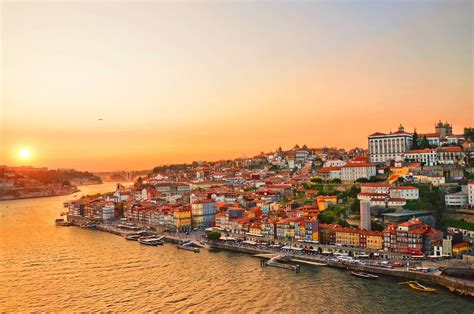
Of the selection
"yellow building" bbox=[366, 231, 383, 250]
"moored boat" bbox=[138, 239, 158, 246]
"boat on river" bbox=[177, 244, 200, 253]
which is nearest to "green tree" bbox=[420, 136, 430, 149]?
"yellow building" bbox=[366, 231, 383, 250]

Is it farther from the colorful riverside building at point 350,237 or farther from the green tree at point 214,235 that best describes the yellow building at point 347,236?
the green tree at point 214,235

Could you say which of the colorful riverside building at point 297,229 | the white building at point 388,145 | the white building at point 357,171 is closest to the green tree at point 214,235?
the colorful riverside building at point 297,229

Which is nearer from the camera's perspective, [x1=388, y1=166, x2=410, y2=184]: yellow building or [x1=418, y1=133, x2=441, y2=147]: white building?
[x1=388, y1=166, x2=410, y2=184]: yellow building

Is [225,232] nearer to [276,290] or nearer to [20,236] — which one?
[276,290]

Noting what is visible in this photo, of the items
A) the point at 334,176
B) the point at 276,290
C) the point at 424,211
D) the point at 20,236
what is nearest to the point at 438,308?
the point at 276,290

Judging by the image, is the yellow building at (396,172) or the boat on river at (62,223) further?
the boat on river at (62,223)

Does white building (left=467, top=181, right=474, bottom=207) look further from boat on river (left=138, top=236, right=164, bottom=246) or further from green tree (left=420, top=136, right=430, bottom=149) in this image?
boat on river (left=138, top=236, right=164, bottom=246)

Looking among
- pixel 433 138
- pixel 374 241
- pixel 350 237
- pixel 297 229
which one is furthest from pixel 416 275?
pixel 433 138
